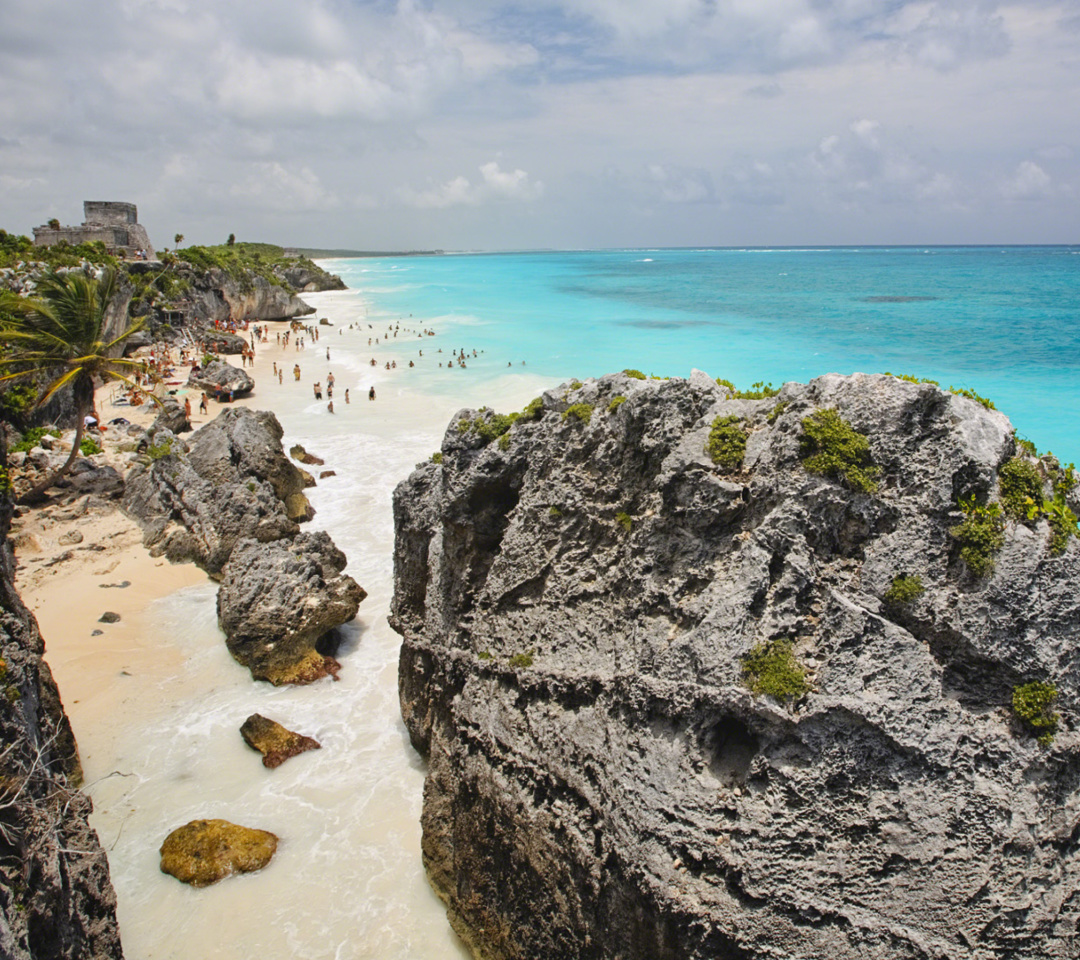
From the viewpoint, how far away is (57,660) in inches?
648

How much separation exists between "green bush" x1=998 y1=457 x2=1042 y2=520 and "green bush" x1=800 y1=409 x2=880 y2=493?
4.14 feet

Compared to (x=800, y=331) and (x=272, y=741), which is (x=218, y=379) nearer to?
(x=272, y=741)

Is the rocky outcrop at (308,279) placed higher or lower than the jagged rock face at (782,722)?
higher

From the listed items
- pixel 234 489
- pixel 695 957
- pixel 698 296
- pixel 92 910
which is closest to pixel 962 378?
pixel 234 489

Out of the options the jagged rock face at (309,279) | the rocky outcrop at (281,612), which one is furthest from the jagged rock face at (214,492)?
the jagged rock face at (309,279)

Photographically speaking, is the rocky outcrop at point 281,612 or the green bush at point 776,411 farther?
the rocky outcrop at point 281,612

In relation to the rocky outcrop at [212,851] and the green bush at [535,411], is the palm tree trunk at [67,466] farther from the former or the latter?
the green bush at [535,411]

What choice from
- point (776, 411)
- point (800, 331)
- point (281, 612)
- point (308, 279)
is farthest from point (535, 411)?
point (308, 279)

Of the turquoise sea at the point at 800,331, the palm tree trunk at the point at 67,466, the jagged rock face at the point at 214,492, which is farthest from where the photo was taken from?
the turquoise sea at the point at 800,331

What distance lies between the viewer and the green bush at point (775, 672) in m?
7.35

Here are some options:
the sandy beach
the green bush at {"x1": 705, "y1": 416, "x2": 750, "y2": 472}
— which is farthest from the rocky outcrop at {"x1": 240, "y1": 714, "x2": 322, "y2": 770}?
the green bush at {"x1": 705, "y1": 416, "x2": 750, "y2": 472}

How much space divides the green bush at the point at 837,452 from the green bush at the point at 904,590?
3.36ft

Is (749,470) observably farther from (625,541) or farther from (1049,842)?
(1049,842)

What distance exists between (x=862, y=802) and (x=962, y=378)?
2069 inches
